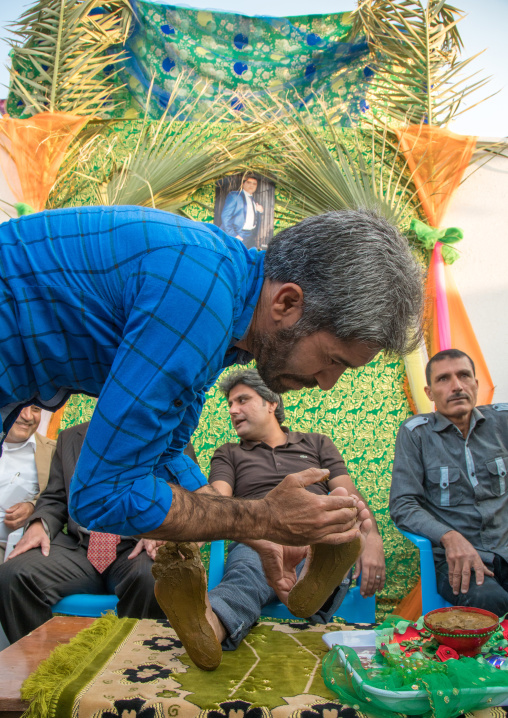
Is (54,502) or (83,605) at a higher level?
(54,502)

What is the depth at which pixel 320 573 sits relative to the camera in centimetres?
175

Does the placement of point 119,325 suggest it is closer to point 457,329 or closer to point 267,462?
point 267,462

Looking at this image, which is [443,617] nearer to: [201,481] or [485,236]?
[201,481]

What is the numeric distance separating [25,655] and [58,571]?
39.8 inches

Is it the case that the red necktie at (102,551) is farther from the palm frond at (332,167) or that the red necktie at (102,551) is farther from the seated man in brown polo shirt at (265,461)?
the palm frond at (332,167)

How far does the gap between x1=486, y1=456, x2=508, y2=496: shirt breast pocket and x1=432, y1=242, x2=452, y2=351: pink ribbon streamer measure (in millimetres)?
979

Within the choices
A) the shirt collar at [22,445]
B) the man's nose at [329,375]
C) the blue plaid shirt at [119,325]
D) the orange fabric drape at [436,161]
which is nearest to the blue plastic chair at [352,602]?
the shirt collar at [22,445]

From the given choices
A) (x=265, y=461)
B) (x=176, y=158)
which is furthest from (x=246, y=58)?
(x=265, y=461)

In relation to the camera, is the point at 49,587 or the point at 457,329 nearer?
the point at 49,587

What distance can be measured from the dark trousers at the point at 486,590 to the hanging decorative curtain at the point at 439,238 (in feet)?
3.86

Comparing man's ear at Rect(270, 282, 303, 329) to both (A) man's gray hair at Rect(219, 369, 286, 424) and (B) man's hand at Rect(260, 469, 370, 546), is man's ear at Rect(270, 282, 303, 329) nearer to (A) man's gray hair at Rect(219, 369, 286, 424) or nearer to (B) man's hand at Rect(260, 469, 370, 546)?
(B) man's hand at Rect(260, 469, 370, 546)

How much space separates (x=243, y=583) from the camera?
2320mm

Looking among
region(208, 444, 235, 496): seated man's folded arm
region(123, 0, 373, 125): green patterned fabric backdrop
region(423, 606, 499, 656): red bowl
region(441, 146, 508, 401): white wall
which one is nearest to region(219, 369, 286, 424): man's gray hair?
region(208, 444, 235, 496): seated man's folded arm

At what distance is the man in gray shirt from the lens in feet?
9.04
